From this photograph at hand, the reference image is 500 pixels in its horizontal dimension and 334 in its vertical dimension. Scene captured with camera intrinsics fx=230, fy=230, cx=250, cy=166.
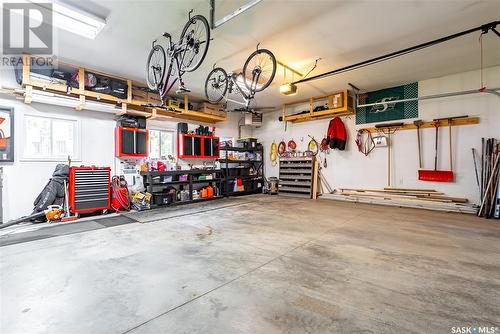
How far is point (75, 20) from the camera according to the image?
3.20m

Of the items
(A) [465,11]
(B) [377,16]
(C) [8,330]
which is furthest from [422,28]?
(C) [8,330]

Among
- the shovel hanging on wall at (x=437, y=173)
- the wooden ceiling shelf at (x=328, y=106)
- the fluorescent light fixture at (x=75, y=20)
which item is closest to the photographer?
the fluorescent light fixture at (x=75, y=20)

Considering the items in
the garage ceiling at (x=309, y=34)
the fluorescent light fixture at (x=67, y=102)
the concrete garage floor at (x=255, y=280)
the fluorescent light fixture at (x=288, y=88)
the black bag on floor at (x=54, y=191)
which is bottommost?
the concrete garage floor at (x=255, y=280)

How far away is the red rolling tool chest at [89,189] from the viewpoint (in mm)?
4695

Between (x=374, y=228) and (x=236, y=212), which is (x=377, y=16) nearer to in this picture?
(x=374, y=228)

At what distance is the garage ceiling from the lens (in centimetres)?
302

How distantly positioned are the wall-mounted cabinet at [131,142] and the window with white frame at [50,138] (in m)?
0.81

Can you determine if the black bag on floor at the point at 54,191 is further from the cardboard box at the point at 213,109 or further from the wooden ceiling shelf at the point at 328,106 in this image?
the wooden ceiling shelf at the point at 328,106

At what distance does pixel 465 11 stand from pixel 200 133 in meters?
6.19

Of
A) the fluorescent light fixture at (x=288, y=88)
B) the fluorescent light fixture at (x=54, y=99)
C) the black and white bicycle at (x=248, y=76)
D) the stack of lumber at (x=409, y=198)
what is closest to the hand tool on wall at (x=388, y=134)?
the stack of lumber at (x=409, y=198)

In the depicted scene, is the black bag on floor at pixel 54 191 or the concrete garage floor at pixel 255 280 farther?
the black bag on floor at pixel 54 191

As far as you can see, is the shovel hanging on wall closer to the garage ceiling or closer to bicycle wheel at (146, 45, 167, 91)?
the garage ceiling

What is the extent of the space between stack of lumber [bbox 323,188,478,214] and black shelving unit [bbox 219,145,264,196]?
2824 mm

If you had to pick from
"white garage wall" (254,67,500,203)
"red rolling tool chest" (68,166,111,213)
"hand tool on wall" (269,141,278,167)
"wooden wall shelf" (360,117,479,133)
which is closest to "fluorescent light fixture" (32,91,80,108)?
"red rolling tool chest" (68,166,111,213)
